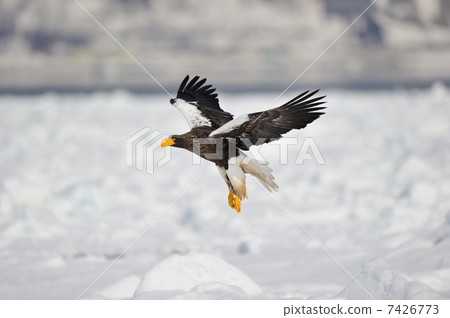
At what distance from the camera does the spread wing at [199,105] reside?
5375 millimetres

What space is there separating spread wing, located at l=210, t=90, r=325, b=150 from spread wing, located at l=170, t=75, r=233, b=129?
2.10 feet

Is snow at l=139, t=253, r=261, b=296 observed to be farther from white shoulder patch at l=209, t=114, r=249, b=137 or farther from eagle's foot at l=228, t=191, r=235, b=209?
white shoulder patch at l=209, t=114, r=249, b=137

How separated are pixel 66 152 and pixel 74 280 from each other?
7744 mm

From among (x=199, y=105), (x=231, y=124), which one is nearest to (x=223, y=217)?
(x=199, y=105)

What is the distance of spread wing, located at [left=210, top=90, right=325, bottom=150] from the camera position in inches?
179

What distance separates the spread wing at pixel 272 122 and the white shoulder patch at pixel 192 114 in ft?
2.11

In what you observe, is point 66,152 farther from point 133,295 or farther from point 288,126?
point 288,126

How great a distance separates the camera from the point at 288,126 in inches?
186

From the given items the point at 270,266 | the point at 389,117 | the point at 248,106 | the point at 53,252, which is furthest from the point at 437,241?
the point at 248,106

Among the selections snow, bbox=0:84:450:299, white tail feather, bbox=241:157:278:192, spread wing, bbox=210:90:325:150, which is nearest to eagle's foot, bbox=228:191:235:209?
white tail feather, bbox=241:157:278:192
